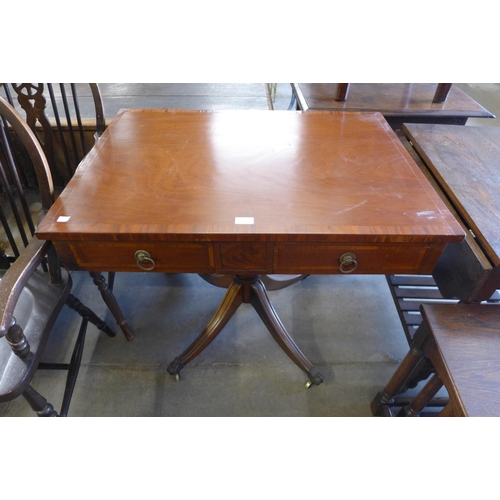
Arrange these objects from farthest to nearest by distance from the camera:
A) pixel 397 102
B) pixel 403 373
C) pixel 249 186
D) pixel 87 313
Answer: pixel 397 102
pixel 87 313
pixel 403 373
pixel 249 186

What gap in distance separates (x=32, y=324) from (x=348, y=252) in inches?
35.9

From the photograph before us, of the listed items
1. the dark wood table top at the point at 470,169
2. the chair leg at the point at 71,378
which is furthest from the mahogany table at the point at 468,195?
the chair leg at the point at 71,378

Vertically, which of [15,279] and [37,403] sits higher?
[15,279]

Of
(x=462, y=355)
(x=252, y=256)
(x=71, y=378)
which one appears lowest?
(x=71, y=378)

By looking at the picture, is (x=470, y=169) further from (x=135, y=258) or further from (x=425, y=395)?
(x=135, y=258)

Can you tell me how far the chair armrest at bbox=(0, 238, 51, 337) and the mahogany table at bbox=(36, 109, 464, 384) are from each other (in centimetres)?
8

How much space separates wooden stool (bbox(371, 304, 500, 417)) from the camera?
0.69 metres

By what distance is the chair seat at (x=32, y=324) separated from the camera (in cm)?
86

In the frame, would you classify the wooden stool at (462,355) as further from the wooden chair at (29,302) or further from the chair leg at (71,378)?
the chair leg at (71,378)

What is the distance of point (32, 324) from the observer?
98cm

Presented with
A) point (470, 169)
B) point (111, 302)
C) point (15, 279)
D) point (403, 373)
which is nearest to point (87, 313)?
point (111, 302)

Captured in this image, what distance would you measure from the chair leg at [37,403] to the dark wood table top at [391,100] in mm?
1495

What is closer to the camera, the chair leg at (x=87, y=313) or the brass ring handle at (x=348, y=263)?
the brass ring handle at (x=348, y=263)

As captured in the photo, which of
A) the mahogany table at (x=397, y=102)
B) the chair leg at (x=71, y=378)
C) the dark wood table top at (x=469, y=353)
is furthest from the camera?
the mahogany table at (x=397, y=102)
